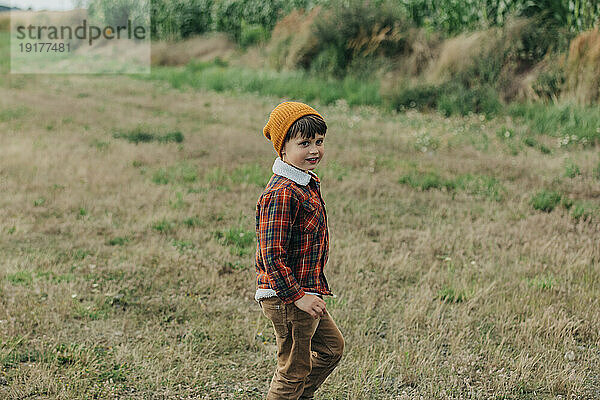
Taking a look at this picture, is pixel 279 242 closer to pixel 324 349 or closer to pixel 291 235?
pixel 291 235

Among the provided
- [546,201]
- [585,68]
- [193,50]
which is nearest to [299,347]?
[546,201]

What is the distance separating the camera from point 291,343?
3006 millimetres

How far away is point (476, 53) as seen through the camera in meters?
13.0

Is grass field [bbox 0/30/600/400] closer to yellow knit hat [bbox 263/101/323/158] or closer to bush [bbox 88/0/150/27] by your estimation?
yellow knit hat [bbox 263/101/323/158]

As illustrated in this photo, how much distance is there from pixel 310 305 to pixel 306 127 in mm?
835

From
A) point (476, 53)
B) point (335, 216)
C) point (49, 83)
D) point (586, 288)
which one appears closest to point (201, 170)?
point (335, 216)

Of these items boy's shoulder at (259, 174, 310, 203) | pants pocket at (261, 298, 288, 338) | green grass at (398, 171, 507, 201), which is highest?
boy's shoulder at (259, 174, 310, 203)

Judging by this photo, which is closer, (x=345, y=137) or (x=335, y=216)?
(x=335, y=216)

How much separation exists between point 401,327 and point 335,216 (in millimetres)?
2510

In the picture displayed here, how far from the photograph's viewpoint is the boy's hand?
9.29 feet

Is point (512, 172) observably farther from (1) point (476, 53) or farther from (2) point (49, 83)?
(2) point (49, 83)

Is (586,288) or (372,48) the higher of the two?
(372,48)

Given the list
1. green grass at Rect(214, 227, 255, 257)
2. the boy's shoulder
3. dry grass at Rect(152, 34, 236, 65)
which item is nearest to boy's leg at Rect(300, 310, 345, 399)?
the boy's shoulder

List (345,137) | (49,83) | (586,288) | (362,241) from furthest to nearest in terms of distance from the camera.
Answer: (49,83) < (345,137) < (362,241) < (586,288)
